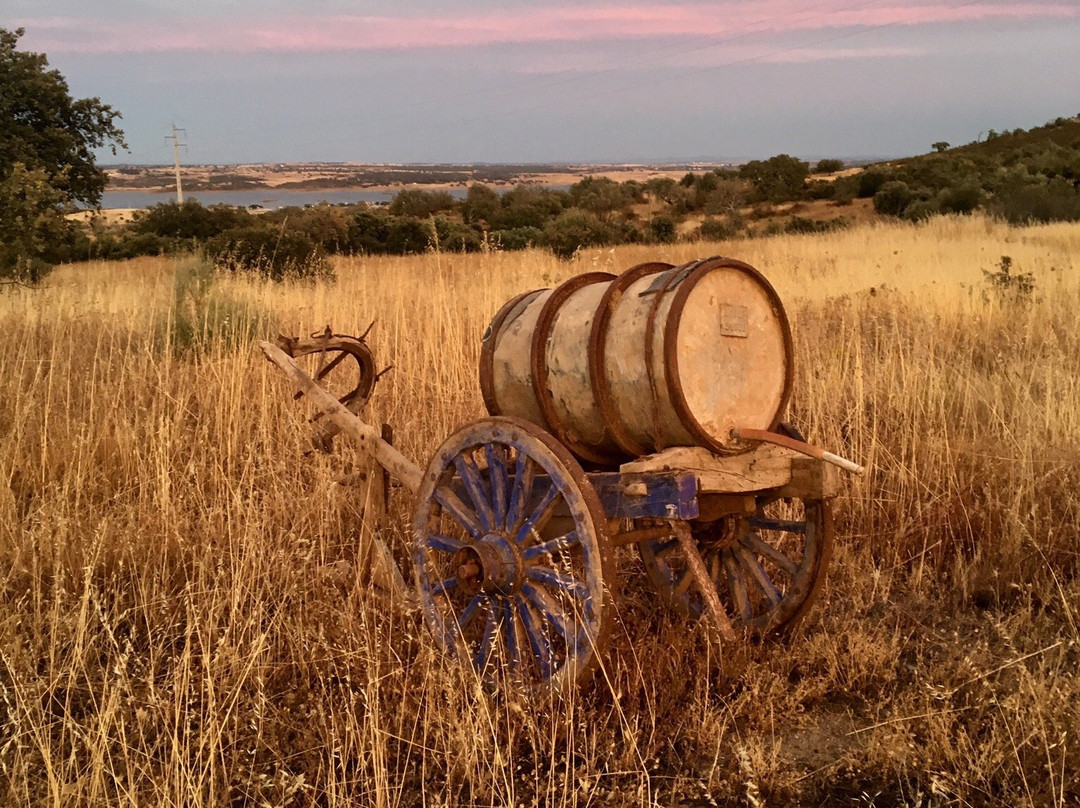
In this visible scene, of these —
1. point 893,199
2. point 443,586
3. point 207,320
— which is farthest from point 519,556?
point 893,199

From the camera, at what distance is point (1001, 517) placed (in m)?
4.29

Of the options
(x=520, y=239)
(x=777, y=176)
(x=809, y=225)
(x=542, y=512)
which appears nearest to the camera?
(x=542, y=512)

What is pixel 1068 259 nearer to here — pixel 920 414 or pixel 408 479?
pixel 920 414

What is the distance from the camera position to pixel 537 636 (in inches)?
113

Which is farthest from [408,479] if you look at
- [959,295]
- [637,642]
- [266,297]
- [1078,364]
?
[959,295]

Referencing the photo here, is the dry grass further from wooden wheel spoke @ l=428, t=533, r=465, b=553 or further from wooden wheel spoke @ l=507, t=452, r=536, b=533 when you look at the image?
wooden wheel spoke @ l=507, t=452, r=536, b=533

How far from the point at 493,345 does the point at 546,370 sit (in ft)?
1.07

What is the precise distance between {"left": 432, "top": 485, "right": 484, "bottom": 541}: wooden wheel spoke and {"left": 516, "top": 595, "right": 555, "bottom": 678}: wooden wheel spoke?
299 millimetres

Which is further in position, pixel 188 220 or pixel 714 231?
pixel 188 220

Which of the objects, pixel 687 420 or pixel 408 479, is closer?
pixel 687 420

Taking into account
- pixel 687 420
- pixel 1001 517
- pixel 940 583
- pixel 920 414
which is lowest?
pixel 940 583

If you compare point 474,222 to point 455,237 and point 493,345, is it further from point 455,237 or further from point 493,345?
point 493,345

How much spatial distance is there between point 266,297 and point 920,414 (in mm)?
7281

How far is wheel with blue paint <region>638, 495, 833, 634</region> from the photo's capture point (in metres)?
3.35
